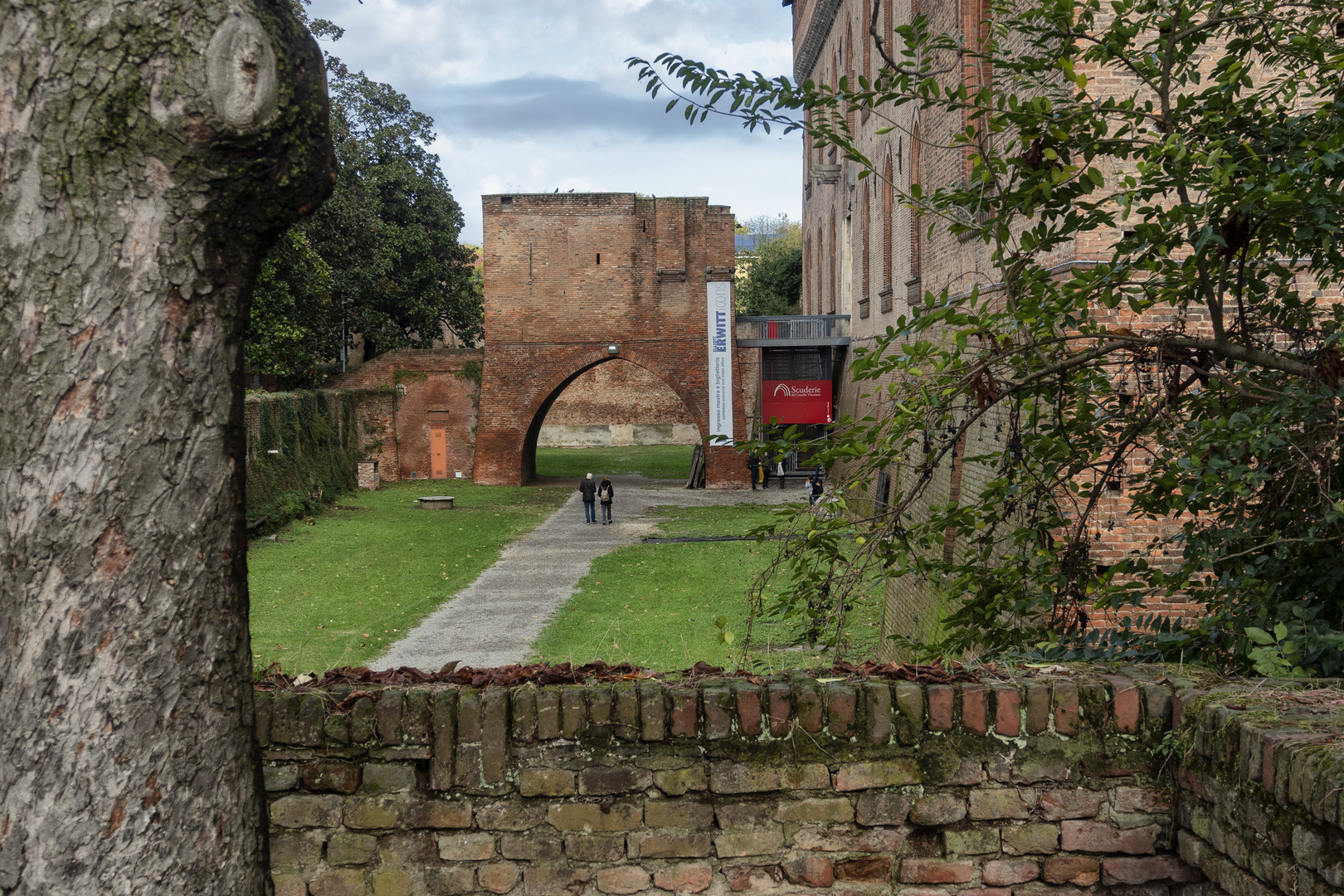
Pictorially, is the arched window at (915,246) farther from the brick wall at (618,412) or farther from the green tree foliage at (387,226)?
the brick wall at (618,412)

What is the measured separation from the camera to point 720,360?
2817cm

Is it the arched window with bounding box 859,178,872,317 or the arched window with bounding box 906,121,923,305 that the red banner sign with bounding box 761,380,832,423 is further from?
the arched window with bounding box 906,121,923,305

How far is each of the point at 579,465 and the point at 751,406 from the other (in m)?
9.73

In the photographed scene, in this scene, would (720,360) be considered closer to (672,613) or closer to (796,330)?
(796,330)

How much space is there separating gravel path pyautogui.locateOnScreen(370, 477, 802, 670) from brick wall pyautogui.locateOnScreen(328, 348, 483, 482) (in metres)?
7.18

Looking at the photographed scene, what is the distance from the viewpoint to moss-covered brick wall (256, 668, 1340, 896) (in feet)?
10.7

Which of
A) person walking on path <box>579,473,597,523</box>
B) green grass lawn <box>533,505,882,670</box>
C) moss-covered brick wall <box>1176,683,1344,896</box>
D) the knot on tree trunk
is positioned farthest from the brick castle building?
person walking on path <box>579,473,597,523</box>

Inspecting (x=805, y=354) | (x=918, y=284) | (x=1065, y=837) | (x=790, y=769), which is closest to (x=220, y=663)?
(x=790, y=769)

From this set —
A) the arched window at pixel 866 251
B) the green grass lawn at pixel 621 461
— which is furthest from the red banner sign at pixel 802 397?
the green grass lawn at pixel 621 461

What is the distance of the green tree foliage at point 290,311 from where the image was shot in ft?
82.7

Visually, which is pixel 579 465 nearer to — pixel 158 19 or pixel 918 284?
pixel 918 284

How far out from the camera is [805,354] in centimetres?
2997

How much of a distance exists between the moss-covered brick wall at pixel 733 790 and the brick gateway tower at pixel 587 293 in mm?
27500

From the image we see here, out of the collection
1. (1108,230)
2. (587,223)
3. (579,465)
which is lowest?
(579,465)
